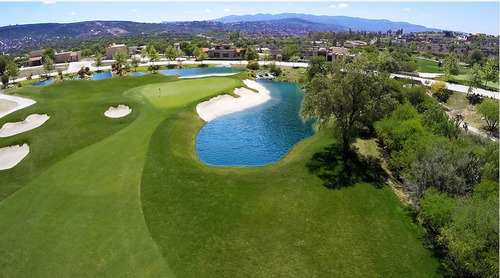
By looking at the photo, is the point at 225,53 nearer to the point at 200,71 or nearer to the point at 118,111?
the point at 200,71

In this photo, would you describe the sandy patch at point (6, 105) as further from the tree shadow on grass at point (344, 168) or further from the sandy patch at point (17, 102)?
the tree shadow on grass at point (344, 168)

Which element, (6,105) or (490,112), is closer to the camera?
(490,112)

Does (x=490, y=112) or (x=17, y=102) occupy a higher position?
(x=17, y=102)

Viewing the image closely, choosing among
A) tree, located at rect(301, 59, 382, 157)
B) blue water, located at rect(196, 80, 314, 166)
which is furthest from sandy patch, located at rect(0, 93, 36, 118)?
tree, located at rect(301, 59, 382, 157)

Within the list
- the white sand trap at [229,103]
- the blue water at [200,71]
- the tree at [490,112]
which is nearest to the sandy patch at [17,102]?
the white sand trap at [229,103]

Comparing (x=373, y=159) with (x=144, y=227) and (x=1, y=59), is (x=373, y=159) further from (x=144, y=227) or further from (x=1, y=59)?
(x=1, y=59)

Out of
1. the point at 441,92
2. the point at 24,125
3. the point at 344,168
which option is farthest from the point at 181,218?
the point at 441,92

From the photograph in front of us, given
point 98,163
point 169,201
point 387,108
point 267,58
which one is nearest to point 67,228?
point 169,201

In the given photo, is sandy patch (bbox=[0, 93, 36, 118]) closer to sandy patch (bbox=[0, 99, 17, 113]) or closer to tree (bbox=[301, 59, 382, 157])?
sandy patch (bbox=[0, 99, 17, 113])
